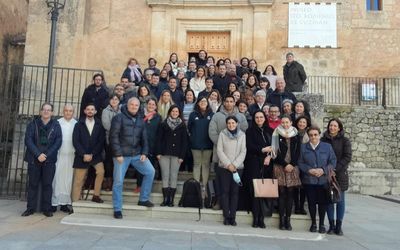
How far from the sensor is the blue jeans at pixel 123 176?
6289 millimetres

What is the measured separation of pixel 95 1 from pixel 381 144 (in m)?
12.2

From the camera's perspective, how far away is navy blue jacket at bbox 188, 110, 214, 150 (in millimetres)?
6828

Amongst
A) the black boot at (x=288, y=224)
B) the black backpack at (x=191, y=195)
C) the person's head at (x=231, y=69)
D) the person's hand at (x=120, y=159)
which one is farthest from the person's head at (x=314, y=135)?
the person's head at (x=231, y=69)

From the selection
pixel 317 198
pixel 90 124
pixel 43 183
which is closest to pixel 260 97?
pixel 317 198

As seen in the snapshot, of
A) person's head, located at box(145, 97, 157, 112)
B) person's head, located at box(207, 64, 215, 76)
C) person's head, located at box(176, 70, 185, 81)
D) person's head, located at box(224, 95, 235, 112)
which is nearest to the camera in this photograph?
person's head, located at box(224, 95, 235, 112)

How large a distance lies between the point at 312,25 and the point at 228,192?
416 inches

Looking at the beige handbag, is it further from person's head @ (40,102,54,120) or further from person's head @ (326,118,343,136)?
person's head @ (40,102,54,120)

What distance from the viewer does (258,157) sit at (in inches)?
251

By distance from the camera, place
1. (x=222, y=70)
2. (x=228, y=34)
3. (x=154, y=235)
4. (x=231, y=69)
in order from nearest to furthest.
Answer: (x=154, y=235) → (x=222, y=70) → (x=231, y=69) → (x=228, y=34)

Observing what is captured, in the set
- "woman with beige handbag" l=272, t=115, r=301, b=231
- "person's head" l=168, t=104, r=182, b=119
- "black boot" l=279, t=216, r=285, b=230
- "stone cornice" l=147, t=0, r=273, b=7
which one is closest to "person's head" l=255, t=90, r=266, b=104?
"woman with beige handbag" l=272, t=115, r=301, b=231

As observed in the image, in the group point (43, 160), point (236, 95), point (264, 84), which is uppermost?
point (264, 84)

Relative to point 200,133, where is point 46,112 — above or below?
above

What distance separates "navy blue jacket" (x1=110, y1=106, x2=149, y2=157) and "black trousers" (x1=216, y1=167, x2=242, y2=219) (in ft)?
4.46

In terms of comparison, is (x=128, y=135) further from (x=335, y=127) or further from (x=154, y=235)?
(x=335, y=127)
